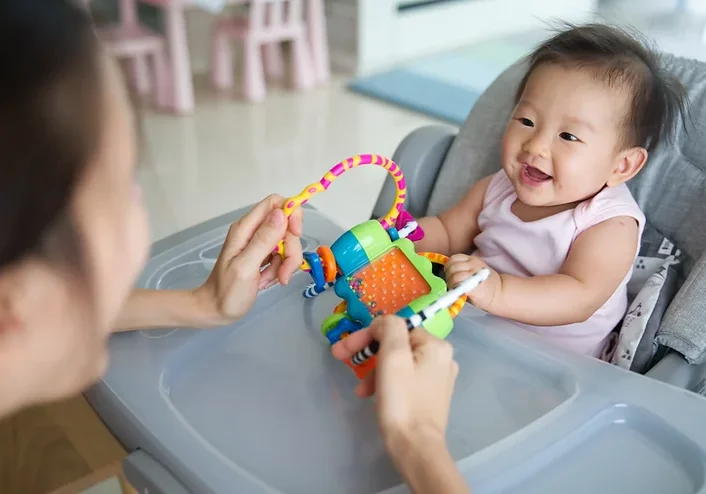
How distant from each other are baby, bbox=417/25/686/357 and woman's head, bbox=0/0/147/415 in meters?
0.44

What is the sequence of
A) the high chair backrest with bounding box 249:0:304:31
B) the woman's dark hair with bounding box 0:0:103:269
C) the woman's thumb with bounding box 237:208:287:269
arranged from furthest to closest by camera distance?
the high chair backrest with bounding box 249:0:304:31 < the woman's thumb with bounding box 237:208:287:269 < the woman's dark hair with bounding box 0:0:103:269

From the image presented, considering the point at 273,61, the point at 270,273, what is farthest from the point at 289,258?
the point at 273,61

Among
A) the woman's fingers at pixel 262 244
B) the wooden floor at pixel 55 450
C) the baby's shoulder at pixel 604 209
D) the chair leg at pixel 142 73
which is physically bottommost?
the chair leg at pixel 142 73

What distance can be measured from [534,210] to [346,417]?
1.41 ft

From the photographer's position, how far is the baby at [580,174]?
82 cm

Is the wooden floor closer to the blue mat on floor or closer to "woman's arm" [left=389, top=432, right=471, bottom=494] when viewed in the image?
"woman's arm" [left=389, top=432, right=471, bottom=494]

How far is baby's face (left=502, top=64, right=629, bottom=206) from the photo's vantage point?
32.6 inches

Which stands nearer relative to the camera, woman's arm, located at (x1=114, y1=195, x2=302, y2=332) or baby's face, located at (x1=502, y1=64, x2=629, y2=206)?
woman's arm, located at (x1=114, y1=195, x2=302, y2=332)

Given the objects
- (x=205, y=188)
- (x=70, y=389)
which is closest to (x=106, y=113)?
(x=70, y=389)

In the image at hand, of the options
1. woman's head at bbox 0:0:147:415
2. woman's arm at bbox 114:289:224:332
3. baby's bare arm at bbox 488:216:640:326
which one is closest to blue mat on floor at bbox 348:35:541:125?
baby's bare arm at bbox 488:216:640:326

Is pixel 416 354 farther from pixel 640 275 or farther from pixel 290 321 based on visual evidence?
pixel 640 275

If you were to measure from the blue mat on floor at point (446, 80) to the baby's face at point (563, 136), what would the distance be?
1612mm

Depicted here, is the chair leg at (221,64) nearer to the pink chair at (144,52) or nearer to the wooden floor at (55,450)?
the pink chair at (144,52)

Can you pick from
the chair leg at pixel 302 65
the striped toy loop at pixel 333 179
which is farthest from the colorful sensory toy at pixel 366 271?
the chair leg at pixel 302 65
